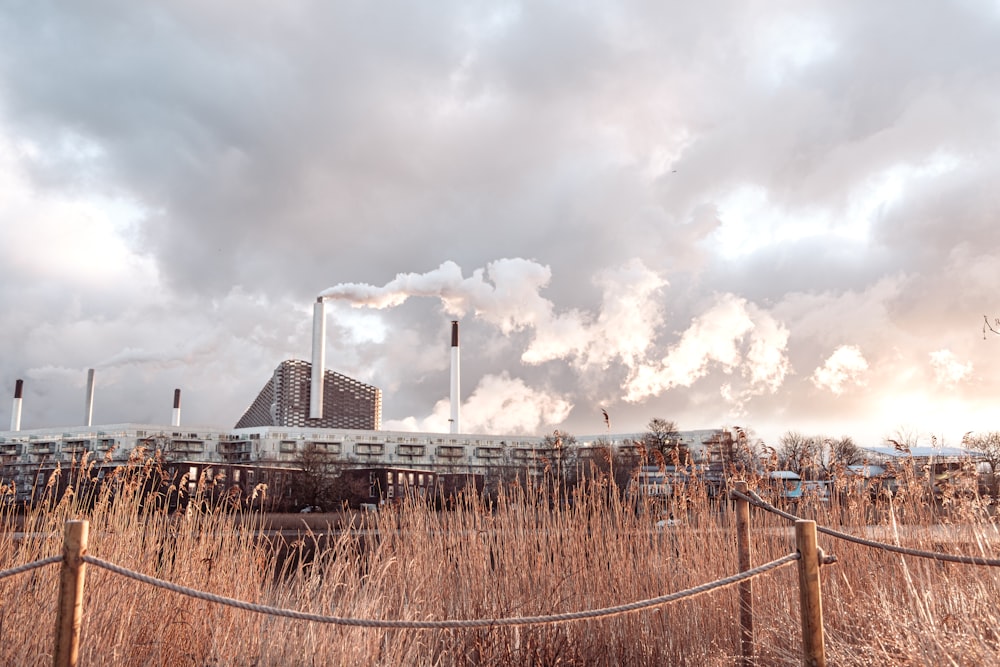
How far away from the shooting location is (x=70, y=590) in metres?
2.86

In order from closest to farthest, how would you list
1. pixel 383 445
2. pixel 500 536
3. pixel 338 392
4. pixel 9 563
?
pixel 9 563 < pixel 500 536 < pixel 383 445 < pixel 338 392

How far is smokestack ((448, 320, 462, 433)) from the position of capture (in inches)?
2403

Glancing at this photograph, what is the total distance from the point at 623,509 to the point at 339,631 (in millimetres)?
2510

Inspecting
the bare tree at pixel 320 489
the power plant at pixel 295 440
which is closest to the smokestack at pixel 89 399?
the power plant at pixel 295 440

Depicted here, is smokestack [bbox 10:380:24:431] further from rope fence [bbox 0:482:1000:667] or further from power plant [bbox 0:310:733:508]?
rope fence [bbox 0:482:1000:667]

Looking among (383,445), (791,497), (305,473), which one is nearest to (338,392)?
(383,445)

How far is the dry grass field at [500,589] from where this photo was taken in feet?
14.1

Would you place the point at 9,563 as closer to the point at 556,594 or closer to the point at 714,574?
the point at 556,594

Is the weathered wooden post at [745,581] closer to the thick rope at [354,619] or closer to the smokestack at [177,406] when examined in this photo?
the thick rope at [354,619]

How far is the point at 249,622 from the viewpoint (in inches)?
177

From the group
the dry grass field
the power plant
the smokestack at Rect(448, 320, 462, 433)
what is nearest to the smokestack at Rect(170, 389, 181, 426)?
the power plant

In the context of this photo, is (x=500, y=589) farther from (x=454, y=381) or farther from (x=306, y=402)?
(x=306, y=402)

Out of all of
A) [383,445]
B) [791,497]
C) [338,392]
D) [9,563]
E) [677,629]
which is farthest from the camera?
[338,392]

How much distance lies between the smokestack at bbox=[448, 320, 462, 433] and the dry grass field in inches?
2150
